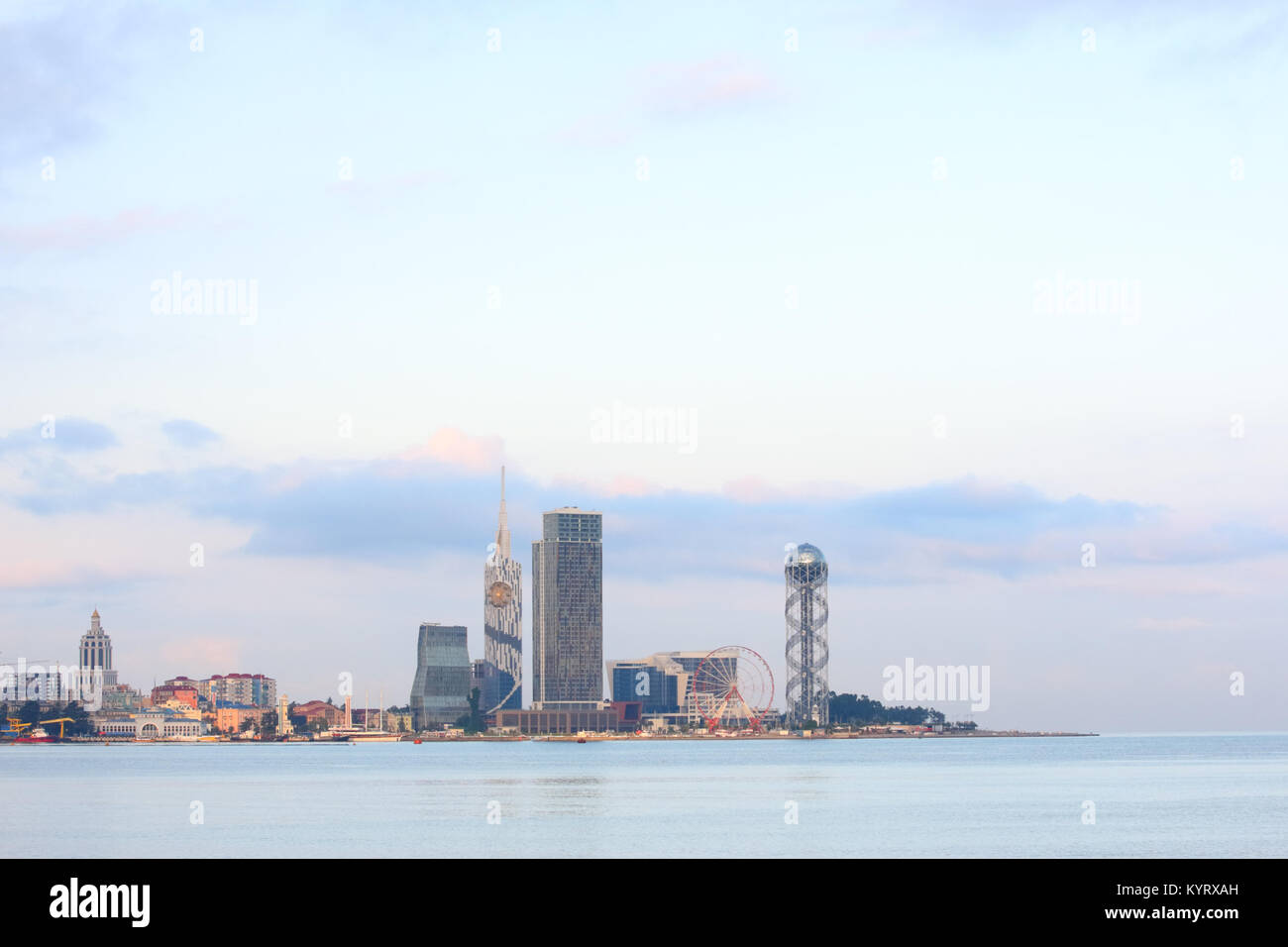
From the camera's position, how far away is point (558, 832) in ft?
290

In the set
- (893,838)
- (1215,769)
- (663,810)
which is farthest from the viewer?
(1215,769)

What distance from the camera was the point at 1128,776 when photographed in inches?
6555

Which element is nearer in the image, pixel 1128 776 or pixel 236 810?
pixel 236 810

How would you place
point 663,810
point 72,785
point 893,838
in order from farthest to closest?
point 72,785 < point 663,810 < point 893,838
